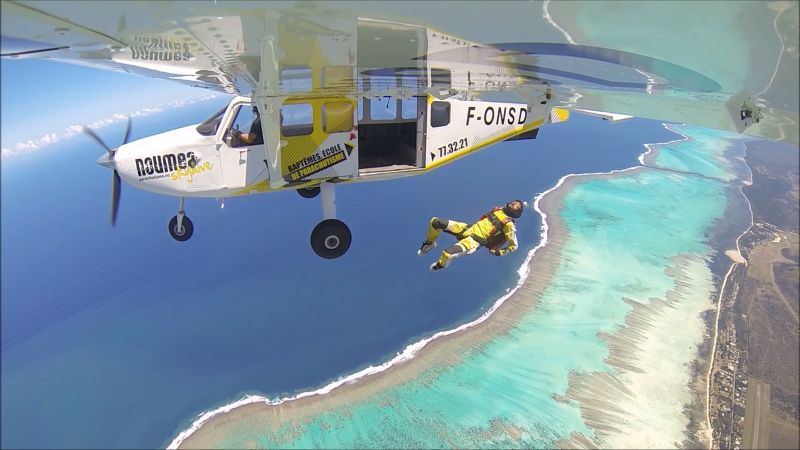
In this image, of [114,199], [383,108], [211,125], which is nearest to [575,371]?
[383,108]

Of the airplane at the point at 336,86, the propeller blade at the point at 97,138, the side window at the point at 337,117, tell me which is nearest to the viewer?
the airplane at the point at 336,86

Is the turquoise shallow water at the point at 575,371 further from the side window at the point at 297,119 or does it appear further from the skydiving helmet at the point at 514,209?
the side window at the point at 297,119

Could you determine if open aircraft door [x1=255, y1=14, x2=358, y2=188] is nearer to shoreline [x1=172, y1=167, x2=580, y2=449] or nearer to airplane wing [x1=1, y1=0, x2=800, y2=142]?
airplane wing [x1=1, y1=0, x2=800, y2=142]

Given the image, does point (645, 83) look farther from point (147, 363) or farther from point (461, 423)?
point (147, 363)

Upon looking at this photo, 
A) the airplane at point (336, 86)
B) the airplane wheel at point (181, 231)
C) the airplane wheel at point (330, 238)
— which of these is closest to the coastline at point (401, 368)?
the airplane wheel at point (181, 231)

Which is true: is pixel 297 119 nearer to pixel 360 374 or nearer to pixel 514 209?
pixel 514 209

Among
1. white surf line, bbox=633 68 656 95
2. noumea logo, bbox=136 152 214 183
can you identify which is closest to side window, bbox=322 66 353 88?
noumea logo, bbox=136 152 214 183

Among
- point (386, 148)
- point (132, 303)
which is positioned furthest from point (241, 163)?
point (132, 303)
